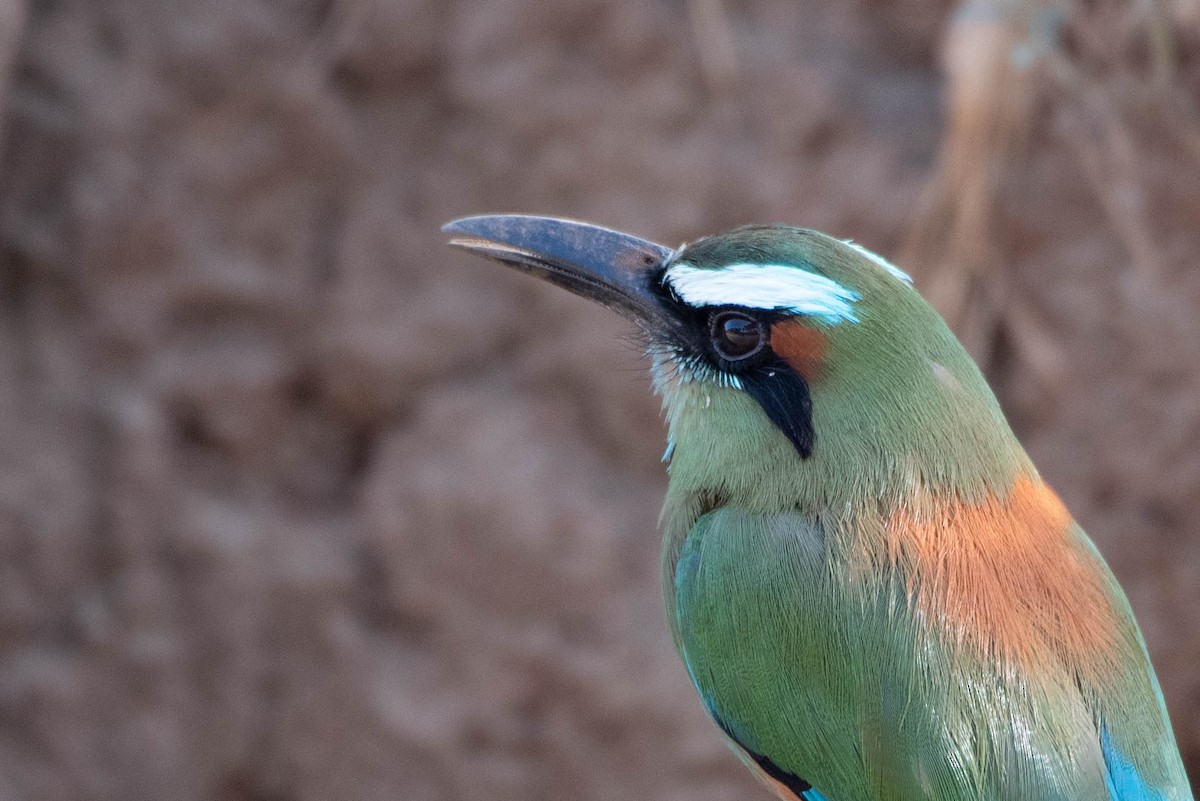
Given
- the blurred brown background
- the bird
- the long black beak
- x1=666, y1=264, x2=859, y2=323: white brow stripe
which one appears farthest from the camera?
the blurred brown background

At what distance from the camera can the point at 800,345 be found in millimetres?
2701

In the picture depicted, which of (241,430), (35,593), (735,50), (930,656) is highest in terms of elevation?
(735,50)

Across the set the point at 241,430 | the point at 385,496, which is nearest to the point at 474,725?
the point at 385,496

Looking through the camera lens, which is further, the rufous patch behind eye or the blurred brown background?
the blurred brown background

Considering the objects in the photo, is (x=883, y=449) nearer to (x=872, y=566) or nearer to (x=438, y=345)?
(x=872, y=566)

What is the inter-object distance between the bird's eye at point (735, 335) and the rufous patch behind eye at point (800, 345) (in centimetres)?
4

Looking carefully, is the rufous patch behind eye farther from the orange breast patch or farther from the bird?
the orange breast patch

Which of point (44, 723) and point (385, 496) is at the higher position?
point (385, 496)

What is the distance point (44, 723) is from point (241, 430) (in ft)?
5.17

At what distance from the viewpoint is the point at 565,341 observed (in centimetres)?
566

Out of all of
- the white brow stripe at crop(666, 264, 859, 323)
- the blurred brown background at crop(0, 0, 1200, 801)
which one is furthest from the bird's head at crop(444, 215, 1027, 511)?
the blurred brown background at crop(0, 0, 1200, 801)

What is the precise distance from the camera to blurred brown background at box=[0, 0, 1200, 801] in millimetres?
5441

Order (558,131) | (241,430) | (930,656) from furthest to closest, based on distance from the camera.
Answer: (241,430) < (558,131) < (930,656)

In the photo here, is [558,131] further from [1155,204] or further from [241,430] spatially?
[1155,204]
